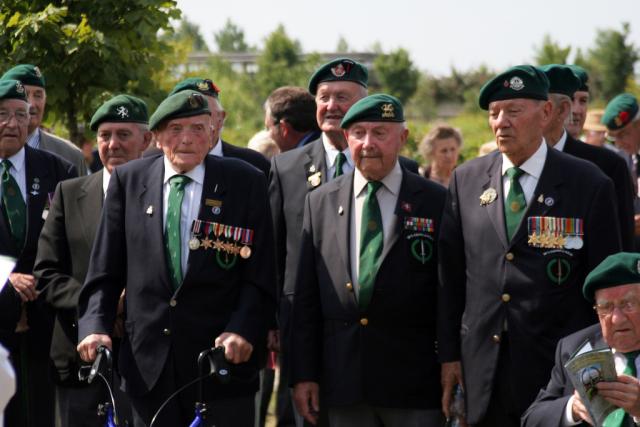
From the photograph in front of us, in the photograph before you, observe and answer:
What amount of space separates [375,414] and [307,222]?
3.61 feet

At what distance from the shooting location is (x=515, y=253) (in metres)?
6.12

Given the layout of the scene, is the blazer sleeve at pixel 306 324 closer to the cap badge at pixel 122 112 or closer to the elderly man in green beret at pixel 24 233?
the cap badge at pixel 122 112

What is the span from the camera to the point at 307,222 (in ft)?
22.4

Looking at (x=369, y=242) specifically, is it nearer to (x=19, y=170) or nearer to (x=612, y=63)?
(x=19, y=170)

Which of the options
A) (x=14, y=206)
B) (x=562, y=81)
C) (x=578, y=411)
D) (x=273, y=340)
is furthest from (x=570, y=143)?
(x=14, y=206)

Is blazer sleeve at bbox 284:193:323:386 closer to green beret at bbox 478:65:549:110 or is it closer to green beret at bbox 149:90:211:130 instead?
green beret at bbox 149:90:211:130

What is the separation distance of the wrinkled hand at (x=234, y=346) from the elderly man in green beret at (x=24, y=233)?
166 centimetres

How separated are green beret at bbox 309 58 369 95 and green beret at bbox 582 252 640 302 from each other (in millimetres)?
2770

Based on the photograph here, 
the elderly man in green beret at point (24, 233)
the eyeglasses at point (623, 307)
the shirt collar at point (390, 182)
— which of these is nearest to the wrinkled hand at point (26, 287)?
the elderly man in green beret at point (24, 233)

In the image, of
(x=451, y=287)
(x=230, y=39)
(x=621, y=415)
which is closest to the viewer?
(x=621, y=415)

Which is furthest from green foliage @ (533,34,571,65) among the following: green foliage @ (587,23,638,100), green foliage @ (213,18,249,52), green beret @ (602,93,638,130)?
green foliage @ (213,18,249,52)

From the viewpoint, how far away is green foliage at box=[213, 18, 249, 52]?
442ft

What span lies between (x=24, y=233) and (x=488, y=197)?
298cm

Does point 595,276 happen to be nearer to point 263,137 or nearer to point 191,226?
point 191,226
